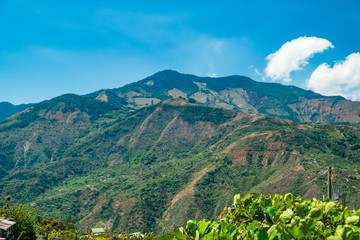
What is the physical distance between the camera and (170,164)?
127 m

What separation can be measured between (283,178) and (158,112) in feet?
386

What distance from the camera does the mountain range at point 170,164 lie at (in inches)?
3068

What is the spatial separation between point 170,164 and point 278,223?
407 feet

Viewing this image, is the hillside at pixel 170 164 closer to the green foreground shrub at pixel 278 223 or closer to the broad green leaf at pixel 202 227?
the green foreground shrub at pixel 278 223

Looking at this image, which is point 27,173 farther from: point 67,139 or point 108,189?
point 67,139

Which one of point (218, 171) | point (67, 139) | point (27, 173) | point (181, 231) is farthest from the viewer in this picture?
point (67, 139)

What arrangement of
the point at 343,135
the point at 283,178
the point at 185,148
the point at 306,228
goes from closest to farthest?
the point at 306,228 → the point at 283,178 → the point at 343,135 → the point at 185,148

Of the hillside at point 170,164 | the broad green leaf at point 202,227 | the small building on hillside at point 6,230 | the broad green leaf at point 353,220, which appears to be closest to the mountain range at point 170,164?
the hillside at point 170,164

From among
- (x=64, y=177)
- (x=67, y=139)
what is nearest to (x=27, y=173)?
(x=64, y=177)

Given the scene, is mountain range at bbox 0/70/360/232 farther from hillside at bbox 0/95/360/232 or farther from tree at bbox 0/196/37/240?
tree at bbox 0/196/37/240

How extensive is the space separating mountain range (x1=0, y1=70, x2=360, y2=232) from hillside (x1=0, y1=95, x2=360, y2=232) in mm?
386

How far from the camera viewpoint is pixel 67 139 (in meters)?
196

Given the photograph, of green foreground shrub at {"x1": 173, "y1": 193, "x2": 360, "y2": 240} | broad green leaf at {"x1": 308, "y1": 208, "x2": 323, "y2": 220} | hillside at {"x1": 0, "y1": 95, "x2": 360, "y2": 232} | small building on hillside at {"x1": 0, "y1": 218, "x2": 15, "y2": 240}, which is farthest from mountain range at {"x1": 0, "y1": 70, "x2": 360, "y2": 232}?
broad green leaf at {"x1": 308, "y1": 208, "x2": 323, "y2": 220}

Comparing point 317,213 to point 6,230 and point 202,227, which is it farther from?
point 6,230
